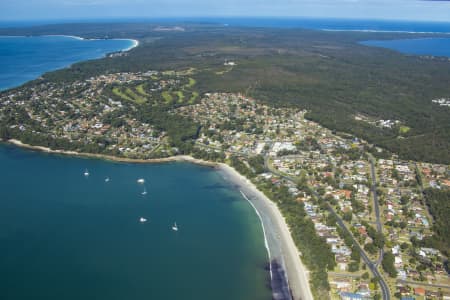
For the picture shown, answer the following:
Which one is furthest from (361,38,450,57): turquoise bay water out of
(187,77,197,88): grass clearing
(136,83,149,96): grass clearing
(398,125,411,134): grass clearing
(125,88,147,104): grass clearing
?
(125,88,147,104): grass clearing

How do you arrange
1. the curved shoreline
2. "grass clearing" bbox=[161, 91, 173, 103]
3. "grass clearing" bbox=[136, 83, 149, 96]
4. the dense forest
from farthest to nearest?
"grass clearing" bbox=[136, 83, 149, 96], "grass clearing" bbox=[161, 91, 173, 103], the dense forest, the curved shoreline

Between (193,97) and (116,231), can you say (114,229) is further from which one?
(193,97)

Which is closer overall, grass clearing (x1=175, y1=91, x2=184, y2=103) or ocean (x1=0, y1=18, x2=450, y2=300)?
ocean (x1=0, y1=18, x2=450, y2=300)

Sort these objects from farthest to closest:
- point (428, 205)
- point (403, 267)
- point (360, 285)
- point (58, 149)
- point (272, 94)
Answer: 1. point (272, 94)
2. point (58, 149)
3. point (428, 205)
4. point (403, 267)
5. point (360, 285)

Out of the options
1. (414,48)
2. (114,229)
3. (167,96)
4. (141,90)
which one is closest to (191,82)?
(141,90)

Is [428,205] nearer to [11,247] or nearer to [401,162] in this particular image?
[401,162]

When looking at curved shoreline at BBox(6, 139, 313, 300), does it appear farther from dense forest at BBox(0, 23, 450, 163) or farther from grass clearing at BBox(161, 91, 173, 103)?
grass clearing at BBox(161, 91, 173, 103)

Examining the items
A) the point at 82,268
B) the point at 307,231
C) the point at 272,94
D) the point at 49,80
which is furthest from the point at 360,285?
the point at 49,80
